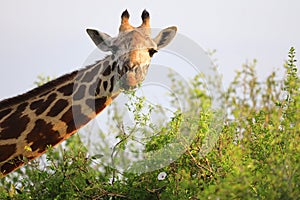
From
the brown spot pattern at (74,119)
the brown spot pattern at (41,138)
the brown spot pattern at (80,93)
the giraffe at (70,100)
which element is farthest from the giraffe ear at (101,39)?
the brown spot pattern at (41,138)

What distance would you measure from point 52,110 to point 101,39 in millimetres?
818

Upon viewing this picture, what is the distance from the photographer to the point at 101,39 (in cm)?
704

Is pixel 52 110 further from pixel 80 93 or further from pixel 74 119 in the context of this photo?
pixel 80 93

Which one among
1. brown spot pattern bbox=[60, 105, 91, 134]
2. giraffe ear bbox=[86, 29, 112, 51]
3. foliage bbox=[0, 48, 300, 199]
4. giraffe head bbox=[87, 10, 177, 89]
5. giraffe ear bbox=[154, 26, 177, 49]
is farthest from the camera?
giraffe ear bbox=[154, 26, 177, 49]

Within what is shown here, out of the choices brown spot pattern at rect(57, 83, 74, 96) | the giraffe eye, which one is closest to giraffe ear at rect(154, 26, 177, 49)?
the giraffe eye

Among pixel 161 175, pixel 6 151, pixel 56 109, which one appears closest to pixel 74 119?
pixel 56 109

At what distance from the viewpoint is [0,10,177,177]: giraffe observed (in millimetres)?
6711

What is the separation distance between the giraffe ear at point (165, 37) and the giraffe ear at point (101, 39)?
1.53 feet

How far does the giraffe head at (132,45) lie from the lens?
646cm

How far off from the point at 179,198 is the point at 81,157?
132 cm

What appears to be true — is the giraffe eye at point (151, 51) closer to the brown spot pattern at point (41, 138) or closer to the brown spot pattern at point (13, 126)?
the brown spot pattern at point (41, 138)

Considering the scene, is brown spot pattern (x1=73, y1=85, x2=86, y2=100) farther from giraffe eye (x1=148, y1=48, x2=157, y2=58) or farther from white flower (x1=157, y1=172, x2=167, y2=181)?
white flower (x1=157, y1=172, x2=167, y2=181)

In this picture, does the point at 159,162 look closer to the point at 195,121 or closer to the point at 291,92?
the point at 195,121

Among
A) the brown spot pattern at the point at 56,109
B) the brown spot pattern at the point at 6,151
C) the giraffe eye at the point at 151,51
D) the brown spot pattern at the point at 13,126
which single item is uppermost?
the giraffe eye at the point at 151,51
